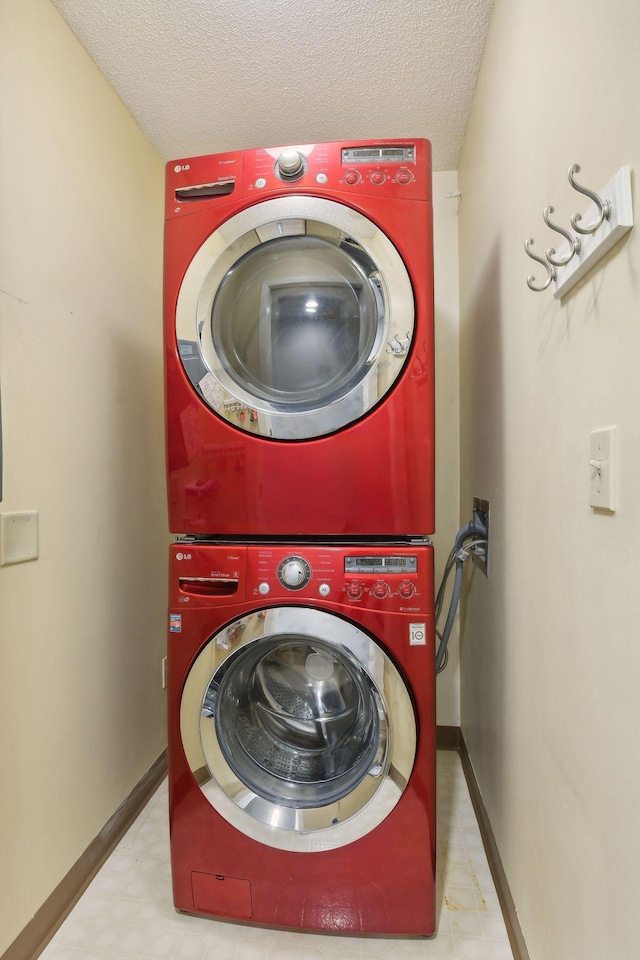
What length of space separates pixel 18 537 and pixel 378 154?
1.26 m

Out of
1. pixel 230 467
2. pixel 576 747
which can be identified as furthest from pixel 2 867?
pixel 576 747

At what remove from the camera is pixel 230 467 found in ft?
4.34

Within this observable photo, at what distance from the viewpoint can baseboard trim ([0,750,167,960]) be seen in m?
1.22

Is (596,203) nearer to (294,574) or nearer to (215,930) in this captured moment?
(294,574)

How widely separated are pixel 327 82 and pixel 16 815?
226 cm

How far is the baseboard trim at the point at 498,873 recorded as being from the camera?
121cm

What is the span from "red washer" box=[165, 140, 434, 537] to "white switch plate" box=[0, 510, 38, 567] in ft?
1.11

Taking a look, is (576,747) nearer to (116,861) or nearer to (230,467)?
(230,467)

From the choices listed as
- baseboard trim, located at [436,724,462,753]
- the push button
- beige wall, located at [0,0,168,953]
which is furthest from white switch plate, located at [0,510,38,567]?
baseboard trim, located at [436,724,462,753]

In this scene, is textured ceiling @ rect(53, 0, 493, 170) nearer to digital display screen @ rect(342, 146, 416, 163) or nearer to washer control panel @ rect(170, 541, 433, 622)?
digital display screen @ rect(342, 146, 416, 163)

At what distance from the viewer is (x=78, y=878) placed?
4.67 feet

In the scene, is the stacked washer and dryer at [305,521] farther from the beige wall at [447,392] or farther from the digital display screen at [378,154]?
the beige wall at [447,392]

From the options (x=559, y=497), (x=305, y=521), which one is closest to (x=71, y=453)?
(x=305, y=521)

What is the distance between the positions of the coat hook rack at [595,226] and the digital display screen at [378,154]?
1.78 feet
